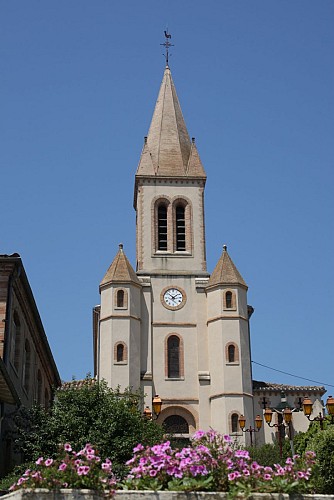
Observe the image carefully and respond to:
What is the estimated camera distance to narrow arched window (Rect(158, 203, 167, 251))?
53781mm

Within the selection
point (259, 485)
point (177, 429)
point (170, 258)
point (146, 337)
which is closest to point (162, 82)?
point (170, 258)

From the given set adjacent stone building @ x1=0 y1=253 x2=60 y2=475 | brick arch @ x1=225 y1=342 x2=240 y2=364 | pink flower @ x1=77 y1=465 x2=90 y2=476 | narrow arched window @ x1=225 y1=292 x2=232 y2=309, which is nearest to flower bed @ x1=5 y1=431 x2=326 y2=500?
pink flower @ x1=77 y1=465 x2=90 y2=476

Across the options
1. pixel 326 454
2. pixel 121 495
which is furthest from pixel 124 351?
pixel 121 495

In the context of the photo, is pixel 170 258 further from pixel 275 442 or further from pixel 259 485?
pixel 259 485

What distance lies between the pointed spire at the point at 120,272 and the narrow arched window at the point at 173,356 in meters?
4.39

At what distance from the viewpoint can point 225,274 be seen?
1977 inches

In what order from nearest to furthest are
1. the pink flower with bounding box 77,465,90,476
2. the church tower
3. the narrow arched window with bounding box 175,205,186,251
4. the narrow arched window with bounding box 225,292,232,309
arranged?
the pink flower with bounding box 77,465,90,476 → the church tower → the narrow arched window with bounding box 225,292,232,309 → the narrow arched window with bounding box 175,205,186,251

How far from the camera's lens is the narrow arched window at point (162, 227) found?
53.8 metres

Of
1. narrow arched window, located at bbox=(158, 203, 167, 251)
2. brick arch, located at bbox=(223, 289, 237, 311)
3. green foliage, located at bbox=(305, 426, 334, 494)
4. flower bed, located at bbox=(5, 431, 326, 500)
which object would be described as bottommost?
flower bed, located at bbox=(5, 431, 326, 500)

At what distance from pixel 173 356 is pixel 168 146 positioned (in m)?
16.4

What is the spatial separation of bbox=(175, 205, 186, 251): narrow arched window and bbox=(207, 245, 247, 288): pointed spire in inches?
139

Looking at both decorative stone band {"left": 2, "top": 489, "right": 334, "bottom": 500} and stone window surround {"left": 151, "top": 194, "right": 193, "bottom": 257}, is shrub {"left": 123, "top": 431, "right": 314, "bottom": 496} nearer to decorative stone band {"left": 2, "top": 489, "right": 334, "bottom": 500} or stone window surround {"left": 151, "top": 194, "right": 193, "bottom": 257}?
decorative stone band {"left": 2, "top": 489, "right": 334, "bottom": 500}

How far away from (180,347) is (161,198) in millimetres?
11239

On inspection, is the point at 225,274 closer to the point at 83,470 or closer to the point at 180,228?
the point at 180,228
